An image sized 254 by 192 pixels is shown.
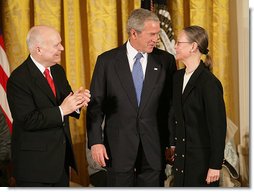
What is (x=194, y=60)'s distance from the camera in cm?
215

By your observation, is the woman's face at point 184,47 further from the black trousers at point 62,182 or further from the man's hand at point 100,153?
the black trousers at point 62,182

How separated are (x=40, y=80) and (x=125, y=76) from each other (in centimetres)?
44

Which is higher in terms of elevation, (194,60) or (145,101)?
(194,60)

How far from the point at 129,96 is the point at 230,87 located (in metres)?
0.90

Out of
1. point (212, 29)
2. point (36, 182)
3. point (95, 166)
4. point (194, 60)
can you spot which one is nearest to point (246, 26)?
point (212, 29)

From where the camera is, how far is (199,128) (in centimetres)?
210

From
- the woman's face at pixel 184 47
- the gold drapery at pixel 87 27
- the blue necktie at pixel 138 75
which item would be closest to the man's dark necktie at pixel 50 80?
the blue necktie at pixel 138 75

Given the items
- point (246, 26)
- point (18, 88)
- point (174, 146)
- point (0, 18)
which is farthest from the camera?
point (0, 18)

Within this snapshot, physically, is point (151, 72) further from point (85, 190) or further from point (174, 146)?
point (85, 190)

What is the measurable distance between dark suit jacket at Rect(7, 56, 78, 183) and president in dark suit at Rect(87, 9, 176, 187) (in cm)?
22

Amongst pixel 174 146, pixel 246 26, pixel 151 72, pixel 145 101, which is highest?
pixel 246 26

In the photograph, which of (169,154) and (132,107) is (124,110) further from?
(169,154)

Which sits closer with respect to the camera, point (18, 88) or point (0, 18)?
point (18, 88)

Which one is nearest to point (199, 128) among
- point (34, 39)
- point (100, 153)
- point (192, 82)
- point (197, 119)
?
point (197, 119)
